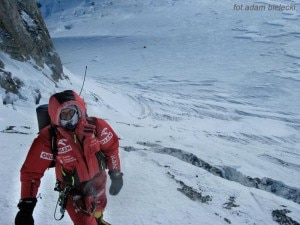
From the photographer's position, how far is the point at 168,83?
28125 mm

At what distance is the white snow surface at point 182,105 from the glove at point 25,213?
1016mm

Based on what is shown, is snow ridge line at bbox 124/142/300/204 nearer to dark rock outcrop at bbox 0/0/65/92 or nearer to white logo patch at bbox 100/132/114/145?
white logo patch at bbox 100/132/114/145

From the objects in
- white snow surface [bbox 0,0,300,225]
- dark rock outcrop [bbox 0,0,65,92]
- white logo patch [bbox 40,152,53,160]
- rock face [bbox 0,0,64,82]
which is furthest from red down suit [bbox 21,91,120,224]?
rock face [bbox 0,0,64,82]

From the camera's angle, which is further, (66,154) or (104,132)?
(104,132)

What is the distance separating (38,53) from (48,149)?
50.9ft

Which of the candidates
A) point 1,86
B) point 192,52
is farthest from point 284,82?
point 1,86

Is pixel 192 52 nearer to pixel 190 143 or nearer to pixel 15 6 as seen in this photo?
pixel 15 6

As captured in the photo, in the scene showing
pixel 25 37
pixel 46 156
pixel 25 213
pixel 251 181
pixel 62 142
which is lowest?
pixel 251 181

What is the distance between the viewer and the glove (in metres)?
3.17

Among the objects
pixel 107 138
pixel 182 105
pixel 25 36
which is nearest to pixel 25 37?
pixel 25 36

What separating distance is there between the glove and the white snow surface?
102 centimetres

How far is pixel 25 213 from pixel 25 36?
1517cm

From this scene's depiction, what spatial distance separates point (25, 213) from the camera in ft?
10.5

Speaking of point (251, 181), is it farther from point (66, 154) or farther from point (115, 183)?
point (66, 154)
